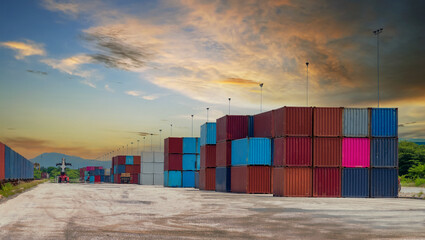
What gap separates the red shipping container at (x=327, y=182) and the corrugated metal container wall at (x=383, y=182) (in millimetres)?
3281

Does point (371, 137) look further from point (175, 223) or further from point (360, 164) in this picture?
point (175, 223)

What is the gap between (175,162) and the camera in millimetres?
84875

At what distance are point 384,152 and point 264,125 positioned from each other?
41.0 feet

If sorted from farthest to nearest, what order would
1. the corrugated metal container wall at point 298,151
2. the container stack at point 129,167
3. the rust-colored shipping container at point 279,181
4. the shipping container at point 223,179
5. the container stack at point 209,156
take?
the container stack at point 129,167 → the container stack at point 209,156 → the shipping container at point 223,179 → the corrugated metal container wall at point 298,151 → the rust-colored shipping container at point 279,181

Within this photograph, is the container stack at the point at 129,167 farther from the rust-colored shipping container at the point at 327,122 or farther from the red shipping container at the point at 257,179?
the rust-colored shipping container at the point at 327,122

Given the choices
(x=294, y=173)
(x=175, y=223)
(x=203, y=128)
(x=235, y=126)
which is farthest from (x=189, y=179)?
(x=175, y=223)

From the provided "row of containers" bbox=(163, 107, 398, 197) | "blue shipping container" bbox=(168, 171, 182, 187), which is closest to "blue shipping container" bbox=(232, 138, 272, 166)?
"row of containers" bbox=(163, 107, 398, 197)

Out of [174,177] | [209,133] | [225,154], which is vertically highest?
[209,133]

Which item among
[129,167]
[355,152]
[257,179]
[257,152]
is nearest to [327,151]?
[355,152]

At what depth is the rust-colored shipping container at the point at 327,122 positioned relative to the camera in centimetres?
4300

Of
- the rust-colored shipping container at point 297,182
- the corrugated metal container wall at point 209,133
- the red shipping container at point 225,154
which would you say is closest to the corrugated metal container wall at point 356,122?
the rust-colored shipping container at point 297,182

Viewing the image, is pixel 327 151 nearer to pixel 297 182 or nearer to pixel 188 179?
pixel 297 182

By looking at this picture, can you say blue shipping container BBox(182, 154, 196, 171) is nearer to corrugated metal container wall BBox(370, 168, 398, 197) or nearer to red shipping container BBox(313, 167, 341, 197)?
red shipping container BBox(313, 167, 341, 197)

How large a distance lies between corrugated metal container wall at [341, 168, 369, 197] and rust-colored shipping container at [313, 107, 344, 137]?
3.64 meters
